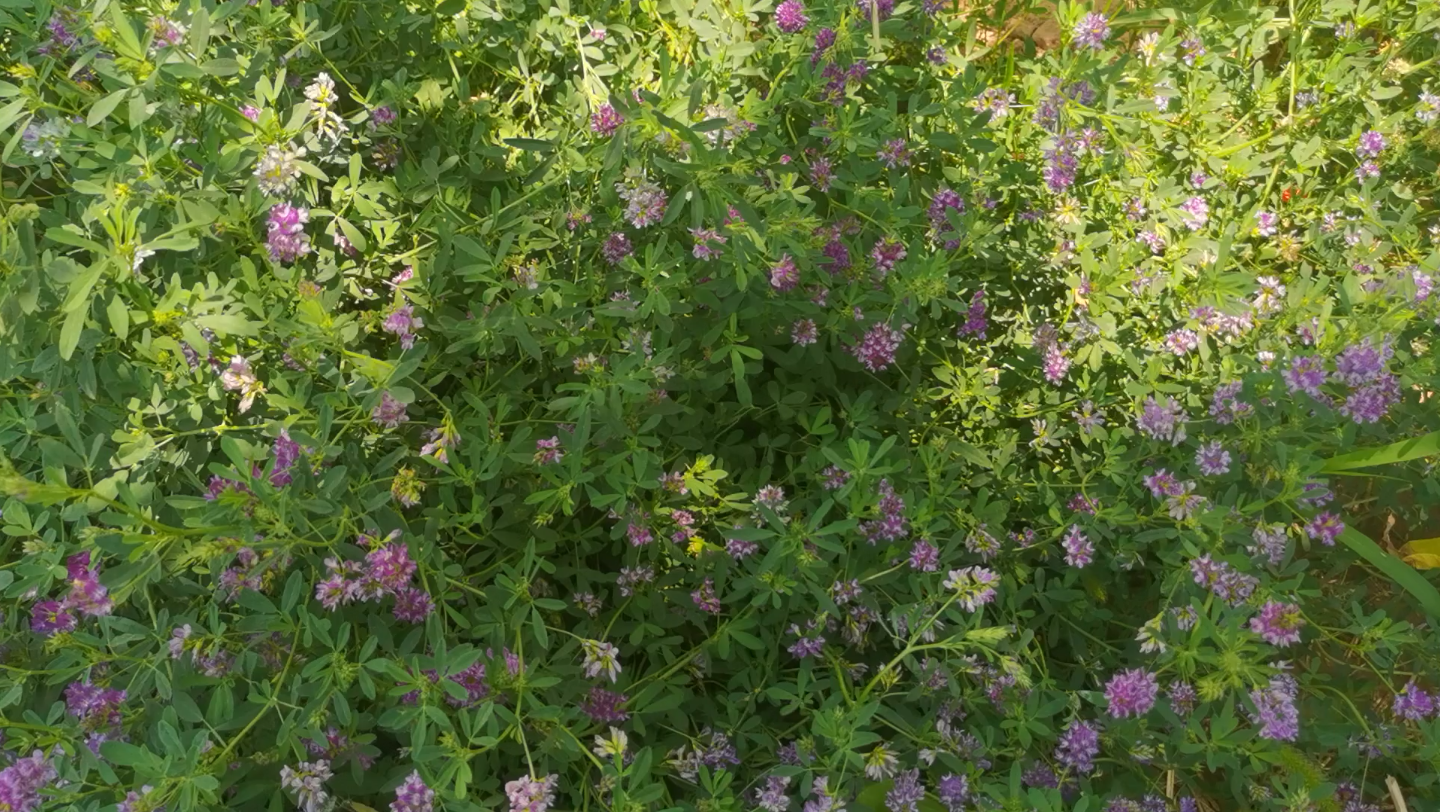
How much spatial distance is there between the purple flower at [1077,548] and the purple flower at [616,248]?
1.32 metres

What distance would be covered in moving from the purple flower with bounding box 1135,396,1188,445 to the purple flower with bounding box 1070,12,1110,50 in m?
1.00

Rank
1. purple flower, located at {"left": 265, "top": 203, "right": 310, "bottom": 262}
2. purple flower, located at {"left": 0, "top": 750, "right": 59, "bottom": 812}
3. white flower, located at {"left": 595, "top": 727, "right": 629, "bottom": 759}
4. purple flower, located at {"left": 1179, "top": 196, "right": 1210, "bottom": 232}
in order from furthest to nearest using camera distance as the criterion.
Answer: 1. purple flower, located at {"left": 1179, "top": 196, "right": 1210, "bottom": 232}
2. purple flower, located at {"left": 265, "top": 203, "right": 310, "bottom": 262}
3. white flower, located at {"left": 595, "top": 727, "right": 629, "bottom": 759}
4. purple flower, located at {"left": 0, "top": 750, "right": 59, "bottom": 812}

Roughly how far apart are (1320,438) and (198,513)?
2566 mm

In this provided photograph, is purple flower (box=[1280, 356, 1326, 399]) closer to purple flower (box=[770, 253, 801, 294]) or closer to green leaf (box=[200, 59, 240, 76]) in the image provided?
purple flower (box=[770, 253, 801, 294])

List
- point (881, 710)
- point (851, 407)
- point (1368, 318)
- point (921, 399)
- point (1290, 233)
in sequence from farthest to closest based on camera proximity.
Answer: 1. point (1290, 233)
2. point (921, 399)
3. point (851, 407)
4. point (1368, 318)
5. point (881, 710)

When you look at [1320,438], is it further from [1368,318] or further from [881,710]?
[881,710]

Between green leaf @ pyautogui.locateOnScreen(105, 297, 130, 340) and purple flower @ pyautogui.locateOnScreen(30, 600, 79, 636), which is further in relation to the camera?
purple flower @ pyautogui.locateOnScreen(30, 600, 79, 636)

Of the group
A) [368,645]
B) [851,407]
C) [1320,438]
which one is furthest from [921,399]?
[368,645]

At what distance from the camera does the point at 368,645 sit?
6.23 feet

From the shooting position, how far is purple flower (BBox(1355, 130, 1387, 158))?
114 inches

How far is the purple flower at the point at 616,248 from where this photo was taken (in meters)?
2.37

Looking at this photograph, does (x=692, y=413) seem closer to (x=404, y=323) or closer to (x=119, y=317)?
(x=404, y=323)

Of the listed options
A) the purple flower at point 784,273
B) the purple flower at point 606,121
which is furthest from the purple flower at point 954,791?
the purple flower at point 606,121

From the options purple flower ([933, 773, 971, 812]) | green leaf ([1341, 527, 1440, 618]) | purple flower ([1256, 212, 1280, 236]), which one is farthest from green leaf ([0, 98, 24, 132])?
green leaf ([1341, 527, 1440, 618])
